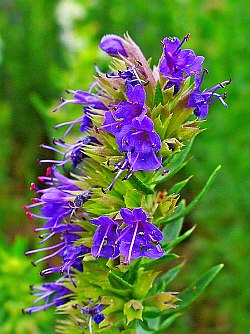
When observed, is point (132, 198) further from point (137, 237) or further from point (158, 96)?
point (158, 96)

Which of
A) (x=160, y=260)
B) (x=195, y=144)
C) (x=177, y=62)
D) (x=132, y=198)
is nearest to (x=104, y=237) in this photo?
(x=132, y=198)

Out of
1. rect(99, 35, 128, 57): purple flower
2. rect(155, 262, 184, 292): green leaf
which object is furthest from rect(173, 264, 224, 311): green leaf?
rect(99, 35, 128, 57): purple flower

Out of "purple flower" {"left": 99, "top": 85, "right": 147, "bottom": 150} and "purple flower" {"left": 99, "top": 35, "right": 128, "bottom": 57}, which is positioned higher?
"purple flower" {"left": 99, "top": 35, "right": 128, "bottom": 57}

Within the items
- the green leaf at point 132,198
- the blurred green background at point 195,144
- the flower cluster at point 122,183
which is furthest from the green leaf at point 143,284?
the blurred green background at point 195,144

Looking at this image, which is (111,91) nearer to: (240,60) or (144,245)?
(144,245)

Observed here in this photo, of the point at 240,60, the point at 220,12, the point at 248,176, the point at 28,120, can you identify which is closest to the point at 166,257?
the point at 248,176

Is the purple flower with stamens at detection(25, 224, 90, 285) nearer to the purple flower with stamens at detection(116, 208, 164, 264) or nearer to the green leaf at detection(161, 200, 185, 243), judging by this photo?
the purple flower with stamens at detection(116, 208, 164, 264)
